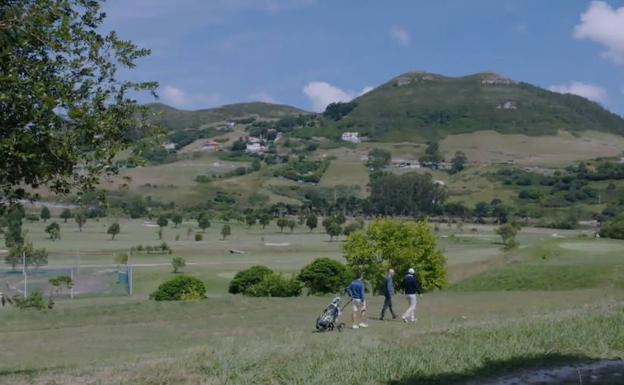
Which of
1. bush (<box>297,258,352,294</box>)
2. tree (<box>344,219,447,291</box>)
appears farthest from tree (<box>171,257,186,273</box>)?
bush (<box>297,258,352,294</box>)

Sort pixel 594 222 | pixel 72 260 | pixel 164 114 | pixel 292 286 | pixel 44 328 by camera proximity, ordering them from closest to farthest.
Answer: pixel 164 114
pixel 44 328
pixel 292 286
pixel 72 260
pixel 594 222

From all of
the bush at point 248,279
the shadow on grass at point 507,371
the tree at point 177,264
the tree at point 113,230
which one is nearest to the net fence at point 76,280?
the tree at point 177,264

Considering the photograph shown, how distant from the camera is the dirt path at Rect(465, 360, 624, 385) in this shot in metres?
11.8

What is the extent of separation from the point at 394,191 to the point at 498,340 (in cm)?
14298

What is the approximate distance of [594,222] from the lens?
4766 inches

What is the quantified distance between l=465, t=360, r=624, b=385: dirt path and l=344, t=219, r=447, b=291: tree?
4779cm

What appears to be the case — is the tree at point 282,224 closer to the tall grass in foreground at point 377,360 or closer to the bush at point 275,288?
the bush at point 275,288

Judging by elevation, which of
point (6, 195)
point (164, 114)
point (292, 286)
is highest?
point (164, 114)

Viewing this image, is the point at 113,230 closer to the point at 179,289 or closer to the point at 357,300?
the point at 179,289

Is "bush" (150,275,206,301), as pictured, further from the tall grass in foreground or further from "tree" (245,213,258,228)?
"tree" (245,213,258,228)

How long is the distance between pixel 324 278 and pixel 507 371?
1880 inches

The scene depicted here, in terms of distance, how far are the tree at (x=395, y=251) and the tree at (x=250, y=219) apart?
229 feet

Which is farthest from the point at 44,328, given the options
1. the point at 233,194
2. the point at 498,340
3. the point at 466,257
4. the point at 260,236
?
the point at 233,194

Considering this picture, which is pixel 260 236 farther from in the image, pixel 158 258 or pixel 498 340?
pixel 498 340
